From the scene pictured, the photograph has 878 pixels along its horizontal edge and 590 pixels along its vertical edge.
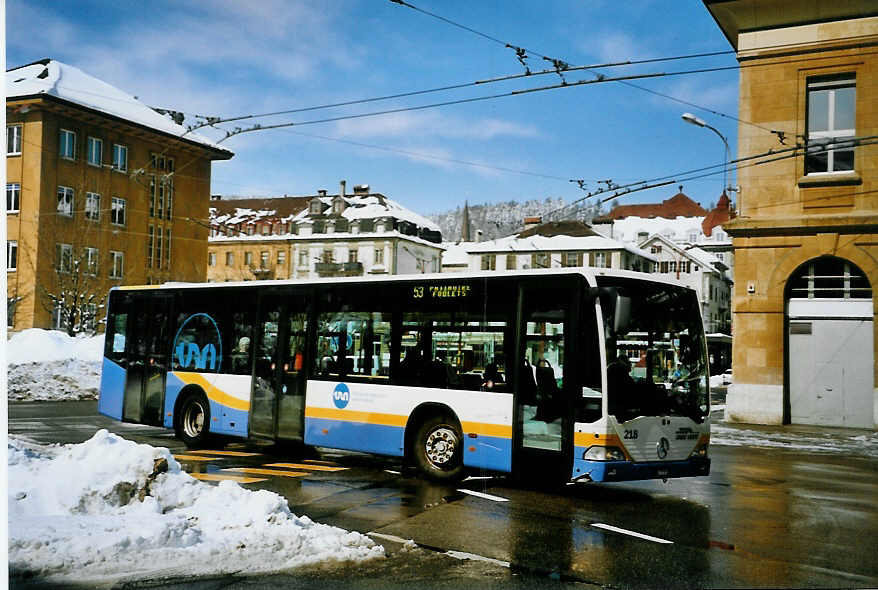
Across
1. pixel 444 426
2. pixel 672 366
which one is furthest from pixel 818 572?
pixel 444 426

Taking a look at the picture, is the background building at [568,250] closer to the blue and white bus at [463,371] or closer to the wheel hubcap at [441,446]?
the blue and white bus at [463,371]

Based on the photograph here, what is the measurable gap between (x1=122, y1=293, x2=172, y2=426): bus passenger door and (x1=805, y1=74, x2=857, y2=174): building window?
15640mm

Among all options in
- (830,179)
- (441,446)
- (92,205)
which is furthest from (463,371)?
(830,179)

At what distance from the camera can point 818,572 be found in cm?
716

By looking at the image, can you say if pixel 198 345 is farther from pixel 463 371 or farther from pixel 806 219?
pixel 806 219

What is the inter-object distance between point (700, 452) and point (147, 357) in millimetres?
10171

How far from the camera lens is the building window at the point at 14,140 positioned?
9630 mm

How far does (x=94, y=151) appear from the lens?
13320 millimetres

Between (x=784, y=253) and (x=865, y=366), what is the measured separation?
3.50 meters

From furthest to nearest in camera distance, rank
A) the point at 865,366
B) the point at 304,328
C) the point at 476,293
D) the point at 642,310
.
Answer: the point at 865,366 < the point at 304,328 < the point at 476,293 < the point at 642,310

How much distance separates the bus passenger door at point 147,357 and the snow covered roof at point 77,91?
3.89 meters

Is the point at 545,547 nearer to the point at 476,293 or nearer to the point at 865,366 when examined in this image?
the point at 476,293

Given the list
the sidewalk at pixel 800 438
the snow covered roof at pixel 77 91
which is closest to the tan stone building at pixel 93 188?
the snow covered roof at pixel 77 91

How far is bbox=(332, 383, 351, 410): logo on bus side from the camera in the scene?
13.3m
